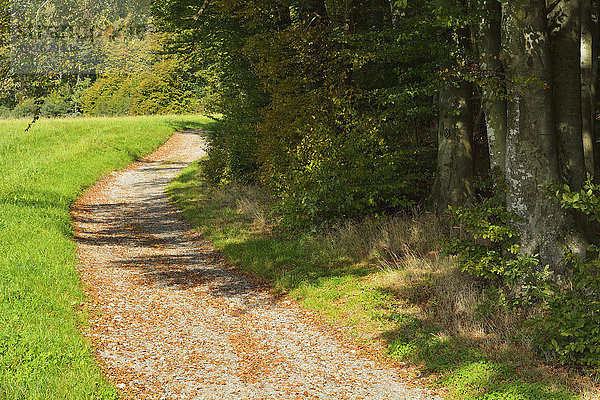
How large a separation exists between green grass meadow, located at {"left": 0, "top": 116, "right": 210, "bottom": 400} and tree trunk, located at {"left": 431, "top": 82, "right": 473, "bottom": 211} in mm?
7475

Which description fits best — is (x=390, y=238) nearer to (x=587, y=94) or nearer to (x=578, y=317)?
(x=587, y=94)

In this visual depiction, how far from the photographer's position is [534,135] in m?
7.68

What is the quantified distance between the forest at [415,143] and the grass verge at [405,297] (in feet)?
0.17

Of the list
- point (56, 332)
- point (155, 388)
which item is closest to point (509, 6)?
point (155, 388)

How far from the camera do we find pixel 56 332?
7512 millimetres

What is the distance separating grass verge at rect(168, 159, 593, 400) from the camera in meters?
6.32

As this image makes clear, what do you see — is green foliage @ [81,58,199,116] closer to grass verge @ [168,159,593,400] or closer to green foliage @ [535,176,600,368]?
grass verge @ [168,159,593,400]

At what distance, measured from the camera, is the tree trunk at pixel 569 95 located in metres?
7.77

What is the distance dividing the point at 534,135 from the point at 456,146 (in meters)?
4.15

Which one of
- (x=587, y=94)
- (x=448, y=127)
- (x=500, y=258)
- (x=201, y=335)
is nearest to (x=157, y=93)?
(x=448, y=127)

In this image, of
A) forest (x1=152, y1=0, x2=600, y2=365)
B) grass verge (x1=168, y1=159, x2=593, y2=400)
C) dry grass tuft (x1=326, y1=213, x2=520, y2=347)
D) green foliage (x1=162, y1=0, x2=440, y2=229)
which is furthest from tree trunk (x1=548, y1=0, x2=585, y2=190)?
green foliage (x1=162, y1=0, x2=440, y2=229)

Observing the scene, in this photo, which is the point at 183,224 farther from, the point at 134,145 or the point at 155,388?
the point at 134,145

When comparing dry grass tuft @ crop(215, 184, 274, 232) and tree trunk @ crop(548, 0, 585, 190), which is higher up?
tree trunk @ crop(548, 0, 585, 190)

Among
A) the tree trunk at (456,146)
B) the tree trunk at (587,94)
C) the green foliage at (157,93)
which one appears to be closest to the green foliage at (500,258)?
the tree trunk at (587,94)
